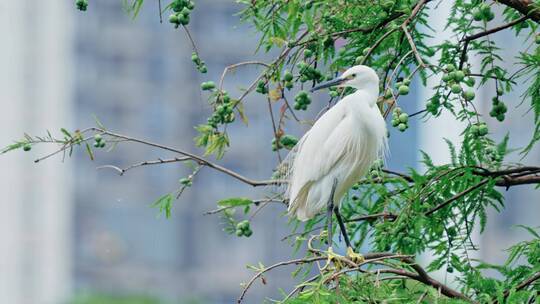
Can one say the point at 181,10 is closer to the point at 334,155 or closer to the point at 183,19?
the point at 183,19

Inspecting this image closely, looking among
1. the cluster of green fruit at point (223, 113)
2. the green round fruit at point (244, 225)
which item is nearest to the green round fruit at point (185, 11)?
the cluster of green fruit at point (223, 113)

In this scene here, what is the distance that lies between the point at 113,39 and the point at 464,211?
139 ft

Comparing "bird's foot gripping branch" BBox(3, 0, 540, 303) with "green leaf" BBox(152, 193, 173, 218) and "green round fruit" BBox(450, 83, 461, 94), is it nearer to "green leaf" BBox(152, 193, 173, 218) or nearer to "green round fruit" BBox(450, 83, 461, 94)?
"green leaf" BBox(152, 193, 173, 218)

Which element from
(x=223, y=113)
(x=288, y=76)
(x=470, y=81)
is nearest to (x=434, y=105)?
(x=470, y=81)

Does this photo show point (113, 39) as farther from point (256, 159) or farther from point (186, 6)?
point (186, 6)

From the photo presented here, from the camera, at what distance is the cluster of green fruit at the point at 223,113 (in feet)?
13.6

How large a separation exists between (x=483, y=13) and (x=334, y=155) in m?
0.60

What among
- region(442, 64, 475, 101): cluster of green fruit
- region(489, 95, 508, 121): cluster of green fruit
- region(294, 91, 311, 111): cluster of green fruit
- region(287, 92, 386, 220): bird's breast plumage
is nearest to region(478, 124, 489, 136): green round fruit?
region(442, 64, 475, 101): cluster of green fruit

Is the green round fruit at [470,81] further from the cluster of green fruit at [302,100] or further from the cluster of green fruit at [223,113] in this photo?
the cluster of green fruit at [223,113]

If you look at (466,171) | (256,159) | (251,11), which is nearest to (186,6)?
(251,11)

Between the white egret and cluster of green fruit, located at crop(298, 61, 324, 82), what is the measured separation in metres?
0.10

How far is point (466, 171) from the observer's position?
4.10 m

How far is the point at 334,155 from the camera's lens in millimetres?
4266

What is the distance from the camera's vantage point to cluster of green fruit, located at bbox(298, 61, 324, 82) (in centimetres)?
421
